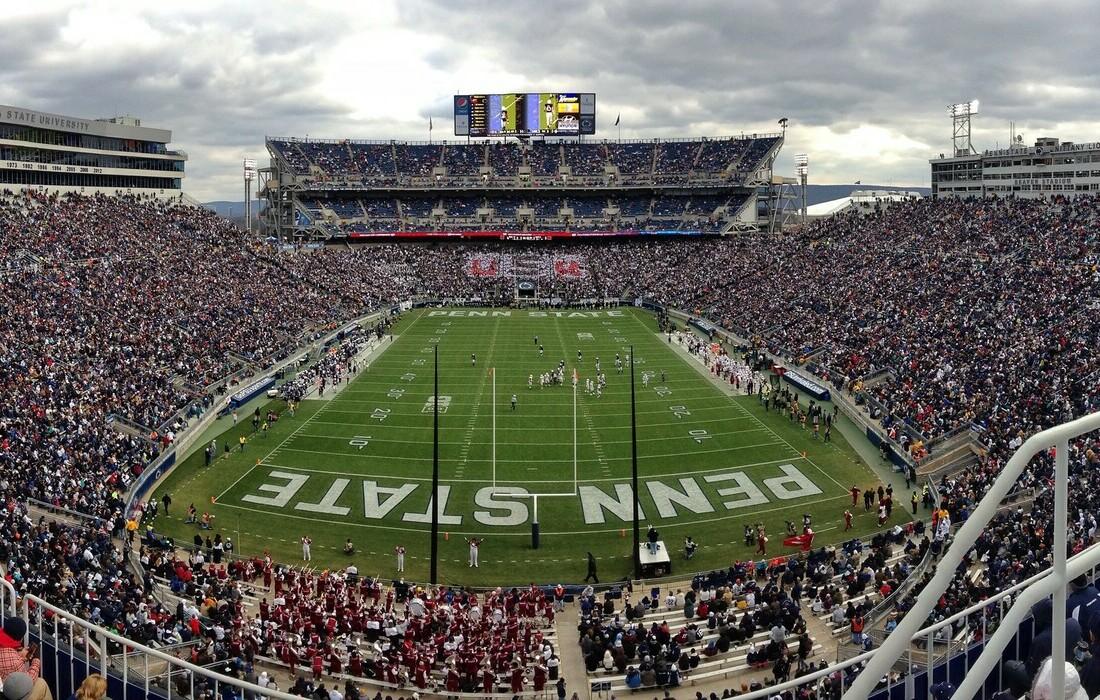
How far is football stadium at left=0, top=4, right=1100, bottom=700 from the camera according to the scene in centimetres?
1527

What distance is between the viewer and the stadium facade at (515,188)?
89625 millimetres

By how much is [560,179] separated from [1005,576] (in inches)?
3228

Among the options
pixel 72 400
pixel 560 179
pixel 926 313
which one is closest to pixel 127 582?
pixel 72 400

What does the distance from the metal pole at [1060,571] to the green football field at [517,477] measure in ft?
59.2

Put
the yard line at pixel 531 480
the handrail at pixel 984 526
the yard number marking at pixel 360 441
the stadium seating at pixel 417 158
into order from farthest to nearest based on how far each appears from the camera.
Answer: the stadium seating at pixel 417 158
the yard number marking at pixel 360 441
the yard line at pixel 531 480
the handrail at pixel 984 526

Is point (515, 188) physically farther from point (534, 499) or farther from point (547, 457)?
point (534, 499)

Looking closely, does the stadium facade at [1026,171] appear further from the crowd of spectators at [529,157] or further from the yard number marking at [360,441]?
the yard number marking at [360,441]

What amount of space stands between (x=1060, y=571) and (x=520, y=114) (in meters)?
95.4

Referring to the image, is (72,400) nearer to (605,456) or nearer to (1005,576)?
(605,456)

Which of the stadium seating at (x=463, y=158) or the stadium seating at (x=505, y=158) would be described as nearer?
the stadium seating at (x=505, y=158)

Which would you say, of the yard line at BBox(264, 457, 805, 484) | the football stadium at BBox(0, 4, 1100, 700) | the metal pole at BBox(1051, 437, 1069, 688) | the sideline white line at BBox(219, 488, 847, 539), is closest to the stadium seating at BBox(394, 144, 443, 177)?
the football stadium at BBox(0, 4, 1100, 700)

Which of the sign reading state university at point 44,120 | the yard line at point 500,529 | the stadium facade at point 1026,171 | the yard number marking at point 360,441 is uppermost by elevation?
the sign reading state university at point 44,120

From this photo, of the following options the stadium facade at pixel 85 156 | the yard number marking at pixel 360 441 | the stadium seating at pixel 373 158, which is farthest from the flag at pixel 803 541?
the stadium seating at pixel 373 158

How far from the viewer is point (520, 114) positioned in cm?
9556
